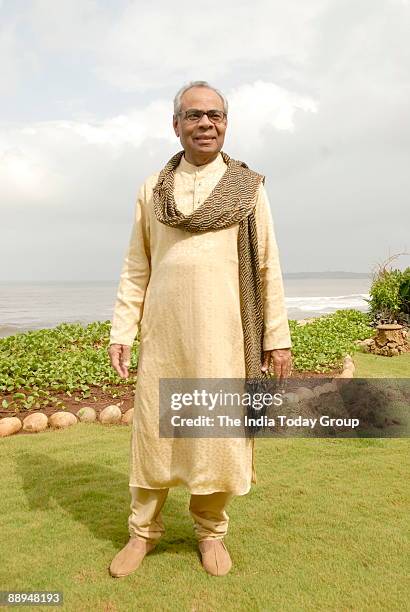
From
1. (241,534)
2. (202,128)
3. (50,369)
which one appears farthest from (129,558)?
(50,369)

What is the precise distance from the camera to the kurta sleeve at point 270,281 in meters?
2.77

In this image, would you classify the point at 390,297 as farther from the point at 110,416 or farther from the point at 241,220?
the point at 241,220

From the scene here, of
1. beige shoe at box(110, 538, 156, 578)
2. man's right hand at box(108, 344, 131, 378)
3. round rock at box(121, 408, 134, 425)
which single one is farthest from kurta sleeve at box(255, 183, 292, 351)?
round rock at box(121, 408, 134, 425)

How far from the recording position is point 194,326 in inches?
102

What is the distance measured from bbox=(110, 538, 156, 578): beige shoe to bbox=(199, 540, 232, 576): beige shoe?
30 cm

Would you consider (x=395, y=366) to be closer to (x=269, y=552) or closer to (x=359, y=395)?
(x=359, y=395)

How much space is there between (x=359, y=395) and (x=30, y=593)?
3.83 m

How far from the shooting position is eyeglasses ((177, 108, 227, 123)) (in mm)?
2604

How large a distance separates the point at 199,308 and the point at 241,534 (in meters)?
1.40

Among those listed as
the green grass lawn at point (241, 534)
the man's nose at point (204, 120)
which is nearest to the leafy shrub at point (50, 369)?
the green grass lawn at point (241, 534)

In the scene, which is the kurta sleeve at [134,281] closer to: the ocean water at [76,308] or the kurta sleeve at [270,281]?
the kurta sleeve at [270,281]

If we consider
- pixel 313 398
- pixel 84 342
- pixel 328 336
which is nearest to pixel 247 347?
pixel 313 398

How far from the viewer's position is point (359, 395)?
5.57 meters

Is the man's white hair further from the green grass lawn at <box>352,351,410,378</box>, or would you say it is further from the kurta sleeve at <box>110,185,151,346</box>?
the green grass lawn at <box>352,351,410,378</box>
